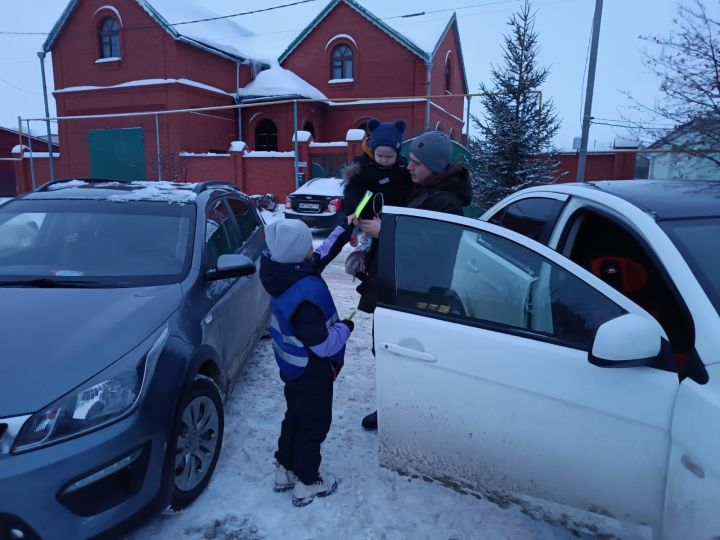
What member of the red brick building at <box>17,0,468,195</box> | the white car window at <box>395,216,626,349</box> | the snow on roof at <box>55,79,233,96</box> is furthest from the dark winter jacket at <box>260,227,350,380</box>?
the snow on roof at <box>55,79,233,96</box>

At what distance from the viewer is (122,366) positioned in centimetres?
206

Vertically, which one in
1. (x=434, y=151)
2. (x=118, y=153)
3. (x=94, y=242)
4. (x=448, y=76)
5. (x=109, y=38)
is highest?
(x=109, y=38)

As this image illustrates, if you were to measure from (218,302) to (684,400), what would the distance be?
7.90 feet

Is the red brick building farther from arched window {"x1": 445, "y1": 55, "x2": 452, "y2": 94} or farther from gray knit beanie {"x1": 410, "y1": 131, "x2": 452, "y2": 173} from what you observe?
gray knit beanie {"x1": 410, "y1": 131, "x2": 452, "y2": 173}

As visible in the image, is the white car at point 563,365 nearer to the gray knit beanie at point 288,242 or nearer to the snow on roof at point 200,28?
the gray knit beanie at point 288,242

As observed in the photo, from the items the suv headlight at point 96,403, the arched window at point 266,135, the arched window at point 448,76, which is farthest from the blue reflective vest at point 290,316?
the arched window at point 448,76

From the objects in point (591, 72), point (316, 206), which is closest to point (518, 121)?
point (591, 72)

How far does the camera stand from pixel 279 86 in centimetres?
2259

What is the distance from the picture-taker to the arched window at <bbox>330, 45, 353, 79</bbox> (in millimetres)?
23625

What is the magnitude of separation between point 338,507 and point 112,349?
1.40 metres

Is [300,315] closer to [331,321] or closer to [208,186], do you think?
[331,321]

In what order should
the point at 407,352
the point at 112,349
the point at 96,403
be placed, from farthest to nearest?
1. the point at 407,352
2. the point at 112,349
3. the point at 96,403

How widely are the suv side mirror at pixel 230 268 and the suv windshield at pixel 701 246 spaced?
2.16 m

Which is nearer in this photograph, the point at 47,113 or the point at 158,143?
the point at 158,143
